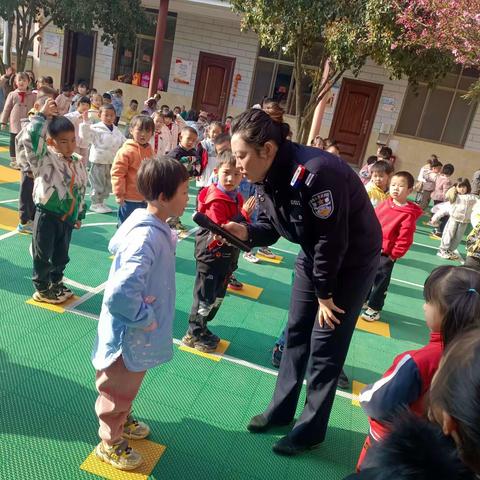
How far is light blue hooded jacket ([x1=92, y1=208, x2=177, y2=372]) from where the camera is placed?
5.91 ft

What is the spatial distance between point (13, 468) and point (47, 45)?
17325 millimetres

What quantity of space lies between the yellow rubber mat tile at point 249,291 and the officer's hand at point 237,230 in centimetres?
203

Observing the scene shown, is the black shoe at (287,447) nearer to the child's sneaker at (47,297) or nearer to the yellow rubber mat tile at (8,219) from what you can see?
the child's sneaker at (47,297)

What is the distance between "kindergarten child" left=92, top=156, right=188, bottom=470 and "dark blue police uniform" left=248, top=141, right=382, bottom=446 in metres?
0.49

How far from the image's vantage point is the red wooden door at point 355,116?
13.9 m

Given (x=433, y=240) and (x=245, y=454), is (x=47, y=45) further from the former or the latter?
(x=245, y=454)

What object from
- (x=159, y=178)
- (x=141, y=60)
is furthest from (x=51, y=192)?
(x=141, y=60)

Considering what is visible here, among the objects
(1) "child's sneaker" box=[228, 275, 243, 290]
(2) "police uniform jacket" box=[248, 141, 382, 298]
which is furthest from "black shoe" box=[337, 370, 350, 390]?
(1) "child's sneaker" box=[228, 275, 243, 290]

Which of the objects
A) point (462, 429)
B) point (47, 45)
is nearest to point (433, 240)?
point (462, 429)

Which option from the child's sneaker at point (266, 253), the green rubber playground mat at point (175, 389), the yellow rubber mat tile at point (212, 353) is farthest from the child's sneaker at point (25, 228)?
the child's sneaker at point (266, 253)

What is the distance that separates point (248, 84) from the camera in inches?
576

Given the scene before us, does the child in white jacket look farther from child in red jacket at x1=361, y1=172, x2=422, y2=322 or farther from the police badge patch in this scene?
the police badge patch

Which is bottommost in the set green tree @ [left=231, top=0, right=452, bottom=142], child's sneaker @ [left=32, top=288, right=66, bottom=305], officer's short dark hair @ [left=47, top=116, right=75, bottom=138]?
child's sneaker @ [left=32, top=288, right=66, bottom=305]

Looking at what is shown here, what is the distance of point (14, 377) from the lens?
8.55 ft
